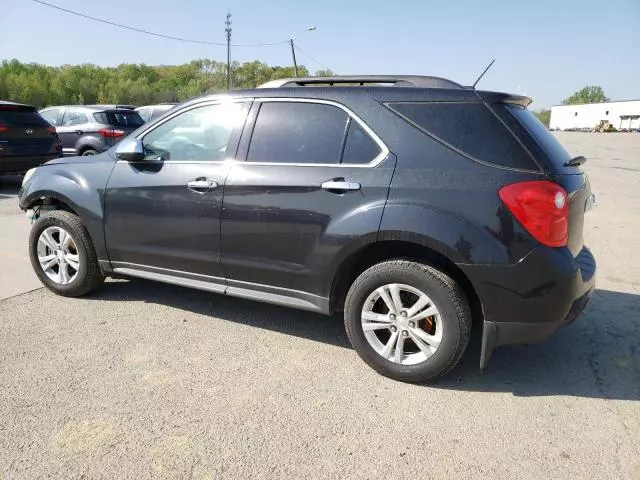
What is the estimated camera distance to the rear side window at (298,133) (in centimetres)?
315

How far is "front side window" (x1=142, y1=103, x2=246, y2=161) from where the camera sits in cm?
354

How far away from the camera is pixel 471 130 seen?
9.30ft

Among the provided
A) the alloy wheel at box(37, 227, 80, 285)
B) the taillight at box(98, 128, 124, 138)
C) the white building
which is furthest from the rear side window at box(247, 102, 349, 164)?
the white building

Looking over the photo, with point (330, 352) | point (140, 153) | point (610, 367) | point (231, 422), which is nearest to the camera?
point (231, 422)

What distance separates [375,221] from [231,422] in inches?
54.0

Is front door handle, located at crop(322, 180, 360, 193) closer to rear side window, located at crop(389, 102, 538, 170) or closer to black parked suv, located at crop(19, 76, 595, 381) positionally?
black parked suv, located at crop(19, 76, 595, 381)

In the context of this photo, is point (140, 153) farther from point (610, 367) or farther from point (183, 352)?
point (610, 367)

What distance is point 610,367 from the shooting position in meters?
3.21

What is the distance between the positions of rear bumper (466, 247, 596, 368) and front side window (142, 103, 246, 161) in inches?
76.5

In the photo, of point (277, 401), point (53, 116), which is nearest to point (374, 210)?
point (277, 401)

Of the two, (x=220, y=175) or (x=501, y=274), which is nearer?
(x=501, y=274)

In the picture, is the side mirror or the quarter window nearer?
the side mirror

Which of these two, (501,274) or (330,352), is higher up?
(501,274)

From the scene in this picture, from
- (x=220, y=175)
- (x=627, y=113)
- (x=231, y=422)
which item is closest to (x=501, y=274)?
(x=231, y=422)
